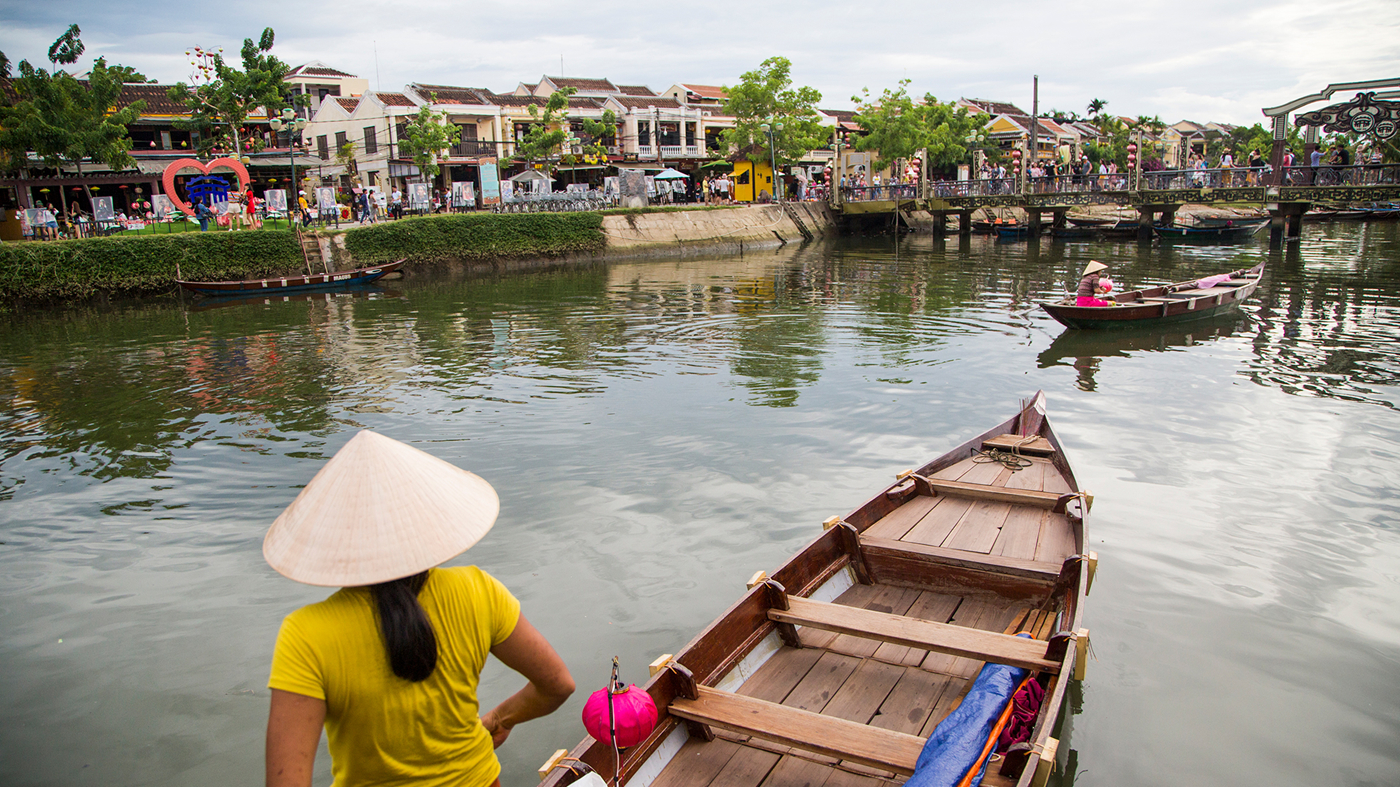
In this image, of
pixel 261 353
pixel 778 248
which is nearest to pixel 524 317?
pixel 261 353

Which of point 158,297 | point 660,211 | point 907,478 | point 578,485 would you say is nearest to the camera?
point 907,478

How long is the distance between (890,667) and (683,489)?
3993 mm

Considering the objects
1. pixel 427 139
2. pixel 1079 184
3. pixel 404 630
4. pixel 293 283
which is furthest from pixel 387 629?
pixel 427 139

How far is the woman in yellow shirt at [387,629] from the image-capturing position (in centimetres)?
192

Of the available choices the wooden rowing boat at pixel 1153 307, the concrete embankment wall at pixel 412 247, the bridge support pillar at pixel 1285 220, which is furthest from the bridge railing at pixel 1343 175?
the concrete embankment wall at pixel 412 247

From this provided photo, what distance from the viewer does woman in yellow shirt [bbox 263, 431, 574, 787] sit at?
1923mm

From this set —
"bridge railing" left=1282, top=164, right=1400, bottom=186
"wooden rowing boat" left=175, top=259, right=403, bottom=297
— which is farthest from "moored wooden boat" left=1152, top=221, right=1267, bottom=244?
"wooden rowing boat" left=175, top=259, right=403, bottom=297

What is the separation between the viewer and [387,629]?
1980 millimetres

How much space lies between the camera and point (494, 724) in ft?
8.39

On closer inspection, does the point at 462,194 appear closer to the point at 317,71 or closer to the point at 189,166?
the point at 189,166

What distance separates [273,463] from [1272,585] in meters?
9.46

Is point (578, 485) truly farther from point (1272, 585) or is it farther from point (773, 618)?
point (1272, 585)

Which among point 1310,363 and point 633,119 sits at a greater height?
point 633,119

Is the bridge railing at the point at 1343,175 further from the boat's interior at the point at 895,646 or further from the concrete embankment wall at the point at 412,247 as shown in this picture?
the boat's interior at the point at 895,646
